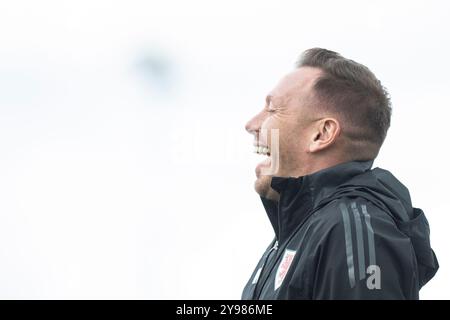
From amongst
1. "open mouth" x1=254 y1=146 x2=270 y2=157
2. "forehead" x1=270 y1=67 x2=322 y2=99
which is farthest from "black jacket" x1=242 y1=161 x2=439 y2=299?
"forehead" x1=270 y1=67 x2=322 y2=99

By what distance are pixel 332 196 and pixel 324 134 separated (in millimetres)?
463

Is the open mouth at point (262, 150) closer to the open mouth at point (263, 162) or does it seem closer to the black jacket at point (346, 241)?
the open mouth at point (263, 162)

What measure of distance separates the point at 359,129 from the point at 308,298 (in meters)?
1.01

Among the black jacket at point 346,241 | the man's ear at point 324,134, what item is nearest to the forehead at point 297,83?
the man's ear at point 324,134

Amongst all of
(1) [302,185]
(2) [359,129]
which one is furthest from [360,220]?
(2) [359,129]

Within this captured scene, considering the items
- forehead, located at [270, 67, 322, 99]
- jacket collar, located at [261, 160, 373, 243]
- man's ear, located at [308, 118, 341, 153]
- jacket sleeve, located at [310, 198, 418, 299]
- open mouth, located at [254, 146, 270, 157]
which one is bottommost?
jacket sleeve, located at [310, 198, 418, 299]

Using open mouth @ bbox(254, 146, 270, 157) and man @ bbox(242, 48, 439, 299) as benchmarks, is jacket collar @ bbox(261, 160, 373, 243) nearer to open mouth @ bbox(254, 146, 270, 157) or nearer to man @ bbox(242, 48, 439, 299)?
→ man @ bbox(242, 48, 439, 299)

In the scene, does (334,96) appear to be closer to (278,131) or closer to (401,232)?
(278,131)

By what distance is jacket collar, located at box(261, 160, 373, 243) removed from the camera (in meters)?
4.12

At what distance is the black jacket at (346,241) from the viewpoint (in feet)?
11.7

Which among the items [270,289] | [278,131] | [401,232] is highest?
[278,131]

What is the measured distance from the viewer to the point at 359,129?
438 centimetres

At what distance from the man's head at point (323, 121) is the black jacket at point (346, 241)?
0.16 m
